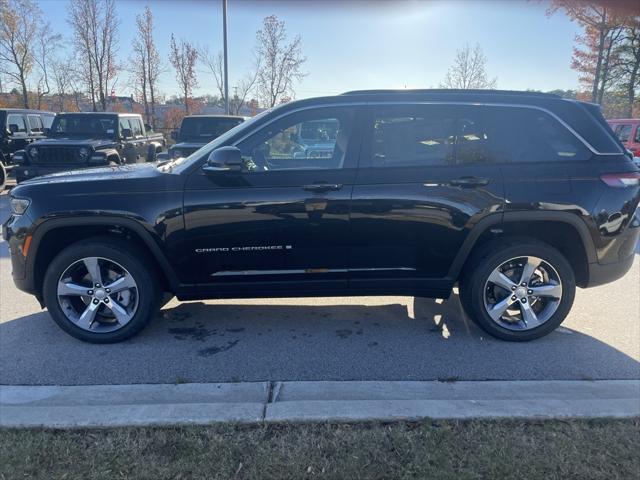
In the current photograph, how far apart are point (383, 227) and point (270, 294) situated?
3.48 feet

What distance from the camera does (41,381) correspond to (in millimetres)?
3365

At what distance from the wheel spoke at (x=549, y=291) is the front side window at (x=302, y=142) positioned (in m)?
1.91

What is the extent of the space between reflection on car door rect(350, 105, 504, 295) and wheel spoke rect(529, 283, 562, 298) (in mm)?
747

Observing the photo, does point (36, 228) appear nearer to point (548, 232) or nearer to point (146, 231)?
point (146, 231)

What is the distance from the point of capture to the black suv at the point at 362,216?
3.69 m

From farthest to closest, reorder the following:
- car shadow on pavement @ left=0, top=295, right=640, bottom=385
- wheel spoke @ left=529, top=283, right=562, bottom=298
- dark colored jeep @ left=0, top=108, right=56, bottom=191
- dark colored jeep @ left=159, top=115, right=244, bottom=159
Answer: dark colored jeep @ left=0, top=108, right=56, bottom=191
dark colored jeep @ left=159, top=115, right=244, bottom=159
wheel spoke @ left=529, top=283, right=562, bottom=298
car shadow on pavement @ left=0, top=295, right=640, bottom=385

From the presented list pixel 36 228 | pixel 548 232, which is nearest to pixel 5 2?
pixel 36 228

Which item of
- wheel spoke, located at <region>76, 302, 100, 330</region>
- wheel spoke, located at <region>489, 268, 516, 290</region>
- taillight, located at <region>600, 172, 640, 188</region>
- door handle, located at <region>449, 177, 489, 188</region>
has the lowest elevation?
wheel spoke, located at <region>76, 302, 100, 330</region>

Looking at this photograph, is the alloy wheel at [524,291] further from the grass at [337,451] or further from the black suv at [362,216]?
the grass at [337,451]

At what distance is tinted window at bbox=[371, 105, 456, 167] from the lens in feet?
12.5

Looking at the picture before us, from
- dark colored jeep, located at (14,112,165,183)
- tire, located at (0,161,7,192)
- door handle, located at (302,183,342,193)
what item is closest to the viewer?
door handle, located at (302,183,342,193)

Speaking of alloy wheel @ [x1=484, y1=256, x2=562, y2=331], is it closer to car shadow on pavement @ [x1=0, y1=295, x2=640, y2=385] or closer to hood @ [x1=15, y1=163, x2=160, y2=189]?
car shadow on pavement @ [x1=0, y1=295, x2=640, y2=385]

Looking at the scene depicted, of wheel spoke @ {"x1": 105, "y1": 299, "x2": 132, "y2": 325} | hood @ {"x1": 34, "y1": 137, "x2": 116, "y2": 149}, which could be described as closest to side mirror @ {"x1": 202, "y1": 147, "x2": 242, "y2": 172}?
wheel spoke @ {"x1": 105, "y1": 299, "x2": 132, "y2": 325}

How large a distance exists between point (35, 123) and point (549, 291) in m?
15.2
